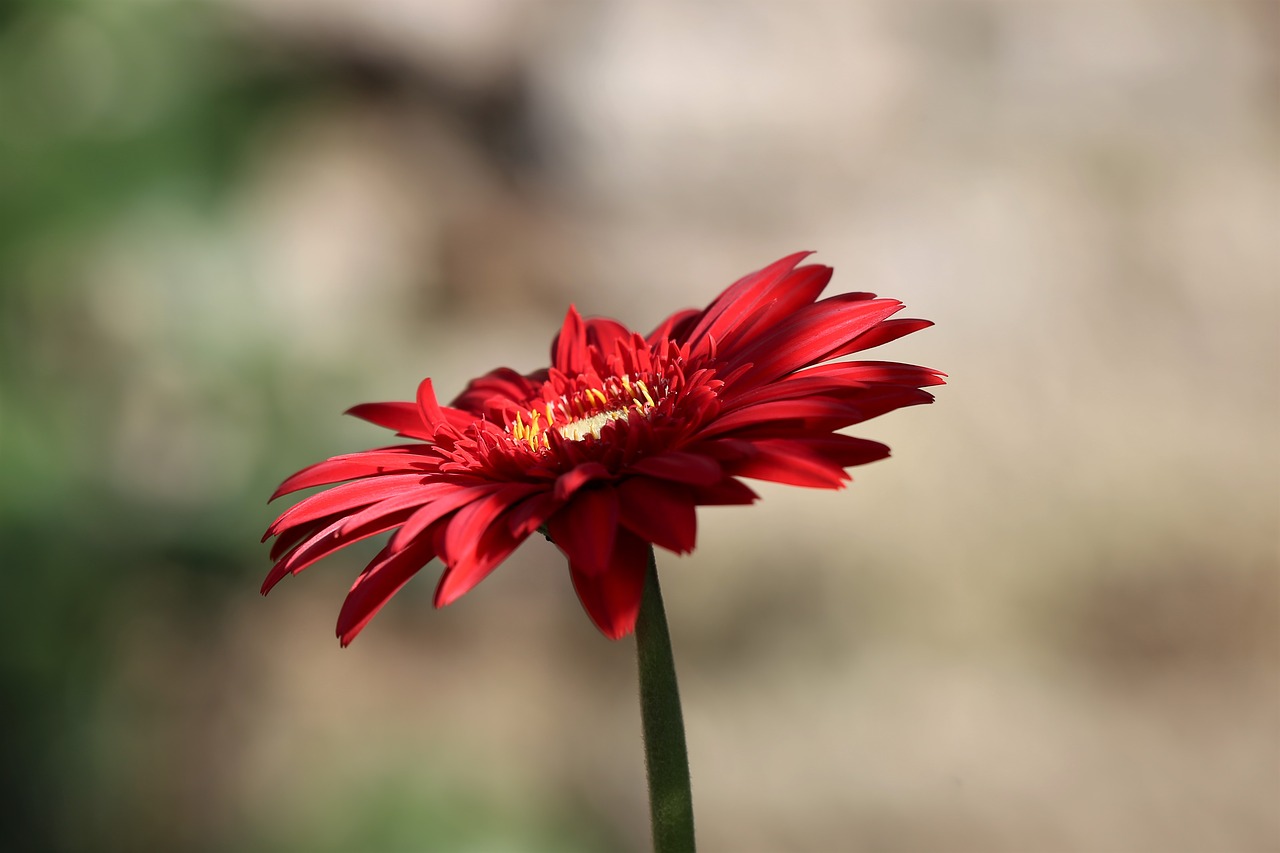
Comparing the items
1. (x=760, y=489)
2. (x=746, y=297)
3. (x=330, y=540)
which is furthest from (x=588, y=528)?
(x=760, y=489)

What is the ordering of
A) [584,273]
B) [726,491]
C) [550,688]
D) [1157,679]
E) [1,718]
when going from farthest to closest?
[584,273] → [550,688] → [1157,679] → [1,718] → [726,491]

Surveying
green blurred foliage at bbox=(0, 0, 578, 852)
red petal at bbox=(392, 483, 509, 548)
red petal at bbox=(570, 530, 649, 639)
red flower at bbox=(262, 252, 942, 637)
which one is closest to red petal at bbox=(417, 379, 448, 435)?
red flower at bbox=(262, 252, 942, 637)

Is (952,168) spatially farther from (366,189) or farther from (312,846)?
(312,846)

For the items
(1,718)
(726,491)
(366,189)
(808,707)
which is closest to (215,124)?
(366,189)

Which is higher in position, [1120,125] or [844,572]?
[1120,125]

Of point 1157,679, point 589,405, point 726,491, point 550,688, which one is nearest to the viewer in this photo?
point 726,491

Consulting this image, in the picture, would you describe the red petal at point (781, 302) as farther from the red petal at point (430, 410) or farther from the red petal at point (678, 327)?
the red petal at point (430, 410)

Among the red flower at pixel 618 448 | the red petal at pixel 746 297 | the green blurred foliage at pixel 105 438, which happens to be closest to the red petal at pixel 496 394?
the red flower at pixel 618 448
